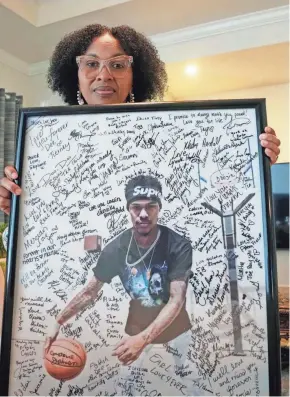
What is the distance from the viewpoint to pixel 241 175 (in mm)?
688

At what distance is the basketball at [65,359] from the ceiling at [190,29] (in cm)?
210

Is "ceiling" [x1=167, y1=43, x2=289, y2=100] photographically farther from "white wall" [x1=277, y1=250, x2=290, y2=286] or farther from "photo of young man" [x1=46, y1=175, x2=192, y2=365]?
"photo of young man" [x1=46, y1=175, x2=192, y2=365]

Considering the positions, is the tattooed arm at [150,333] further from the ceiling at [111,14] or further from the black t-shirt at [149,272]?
the ceiling at [111,14]

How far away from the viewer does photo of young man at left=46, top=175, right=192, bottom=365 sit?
64cm

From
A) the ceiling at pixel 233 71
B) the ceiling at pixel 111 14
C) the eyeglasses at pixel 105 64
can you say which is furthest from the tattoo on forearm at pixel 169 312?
the ceiling at pixel 233 71

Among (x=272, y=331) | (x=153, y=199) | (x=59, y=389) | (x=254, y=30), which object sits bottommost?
(x=59, y=389)

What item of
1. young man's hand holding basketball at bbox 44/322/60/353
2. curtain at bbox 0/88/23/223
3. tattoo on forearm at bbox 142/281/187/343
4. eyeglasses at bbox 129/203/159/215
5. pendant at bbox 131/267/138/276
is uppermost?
curtain at bbox 0/88/23/223

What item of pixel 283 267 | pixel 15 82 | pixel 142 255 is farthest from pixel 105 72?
pixel 15 82

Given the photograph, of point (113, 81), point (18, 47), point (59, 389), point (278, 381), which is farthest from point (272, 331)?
point (18, 47)

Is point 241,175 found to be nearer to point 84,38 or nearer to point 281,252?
point 84,38

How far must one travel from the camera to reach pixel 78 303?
668 mm

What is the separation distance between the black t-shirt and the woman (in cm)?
23

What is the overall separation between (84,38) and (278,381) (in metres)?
1.04

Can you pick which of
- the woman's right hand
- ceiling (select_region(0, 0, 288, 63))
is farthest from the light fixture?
the woman's right hand
